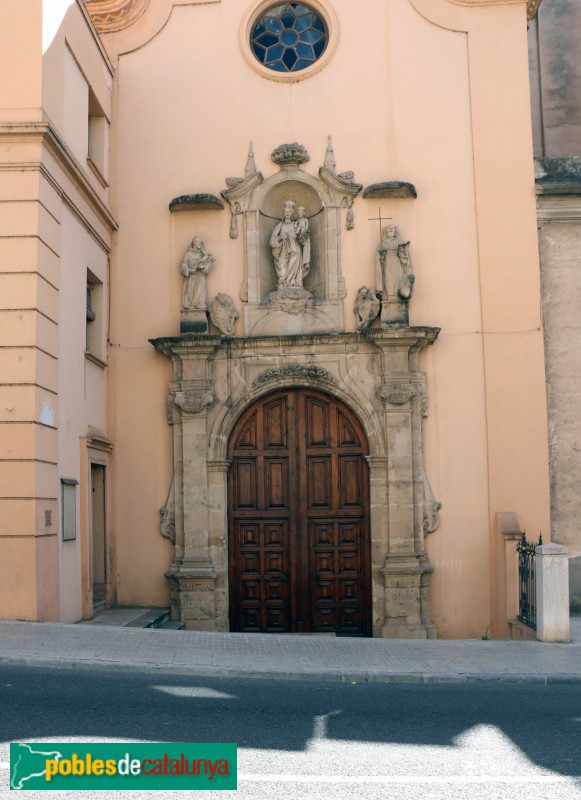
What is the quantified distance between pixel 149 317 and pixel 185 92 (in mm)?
3488

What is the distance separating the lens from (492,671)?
9750mm

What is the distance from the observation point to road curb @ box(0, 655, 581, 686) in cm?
919

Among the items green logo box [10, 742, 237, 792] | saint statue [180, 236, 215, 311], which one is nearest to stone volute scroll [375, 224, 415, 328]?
saint statue [180, 236, 215, 311]

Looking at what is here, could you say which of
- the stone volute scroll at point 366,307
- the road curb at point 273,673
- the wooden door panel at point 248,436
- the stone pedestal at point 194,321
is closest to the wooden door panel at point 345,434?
the wooden door panel at point 248,436

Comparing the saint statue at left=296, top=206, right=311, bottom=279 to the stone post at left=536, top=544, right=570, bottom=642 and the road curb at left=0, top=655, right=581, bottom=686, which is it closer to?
the stone post at left=536, top=544, right=570, bottom=642

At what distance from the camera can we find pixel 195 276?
49.6 feet

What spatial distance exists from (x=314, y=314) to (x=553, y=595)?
552cm

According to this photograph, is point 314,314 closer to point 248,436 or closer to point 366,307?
point 366,307

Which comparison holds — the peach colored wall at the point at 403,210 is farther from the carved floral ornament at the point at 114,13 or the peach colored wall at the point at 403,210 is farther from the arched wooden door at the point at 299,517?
the arched wooden door at the point at 299,517

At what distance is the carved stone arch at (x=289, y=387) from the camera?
14.9 m

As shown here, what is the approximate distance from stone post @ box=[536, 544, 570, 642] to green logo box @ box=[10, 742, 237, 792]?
21.0 feet

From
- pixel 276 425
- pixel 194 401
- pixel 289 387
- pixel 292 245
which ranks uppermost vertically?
pixel 292 245

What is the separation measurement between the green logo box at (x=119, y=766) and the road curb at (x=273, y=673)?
2.89 m

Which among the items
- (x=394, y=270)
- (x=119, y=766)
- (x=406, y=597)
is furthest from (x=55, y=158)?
(x=119, y=766)
